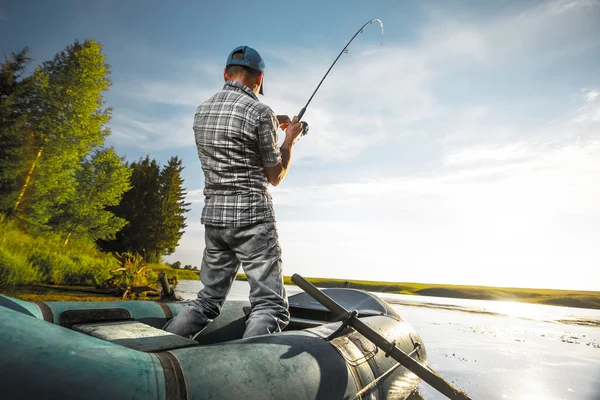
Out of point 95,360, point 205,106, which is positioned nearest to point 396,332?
point 205,106

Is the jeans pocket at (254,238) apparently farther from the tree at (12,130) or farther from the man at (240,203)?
the tree at (12,130)

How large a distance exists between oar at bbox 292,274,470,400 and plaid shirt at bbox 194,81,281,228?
0.54m

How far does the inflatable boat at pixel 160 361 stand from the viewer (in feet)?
3.45

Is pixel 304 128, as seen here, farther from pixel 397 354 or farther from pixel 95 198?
pixel 95 198

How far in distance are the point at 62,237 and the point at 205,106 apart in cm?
2130

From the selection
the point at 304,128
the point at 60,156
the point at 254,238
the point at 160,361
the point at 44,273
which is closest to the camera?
the point at 160,361

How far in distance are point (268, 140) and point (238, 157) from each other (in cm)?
23

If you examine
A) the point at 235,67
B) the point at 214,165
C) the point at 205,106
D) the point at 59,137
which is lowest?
the point at 214,165

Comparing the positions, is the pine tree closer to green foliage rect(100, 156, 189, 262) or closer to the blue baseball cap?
green foliage rect(100, 156, 189, 262)

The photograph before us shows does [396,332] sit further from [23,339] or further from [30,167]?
[30,167]

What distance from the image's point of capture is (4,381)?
0.98 m

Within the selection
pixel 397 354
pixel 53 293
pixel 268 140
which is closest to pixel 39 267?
pixel 53 293

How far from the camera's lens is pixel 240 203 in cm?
229

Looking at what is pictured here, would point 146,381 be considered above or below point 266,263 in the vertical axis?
below
